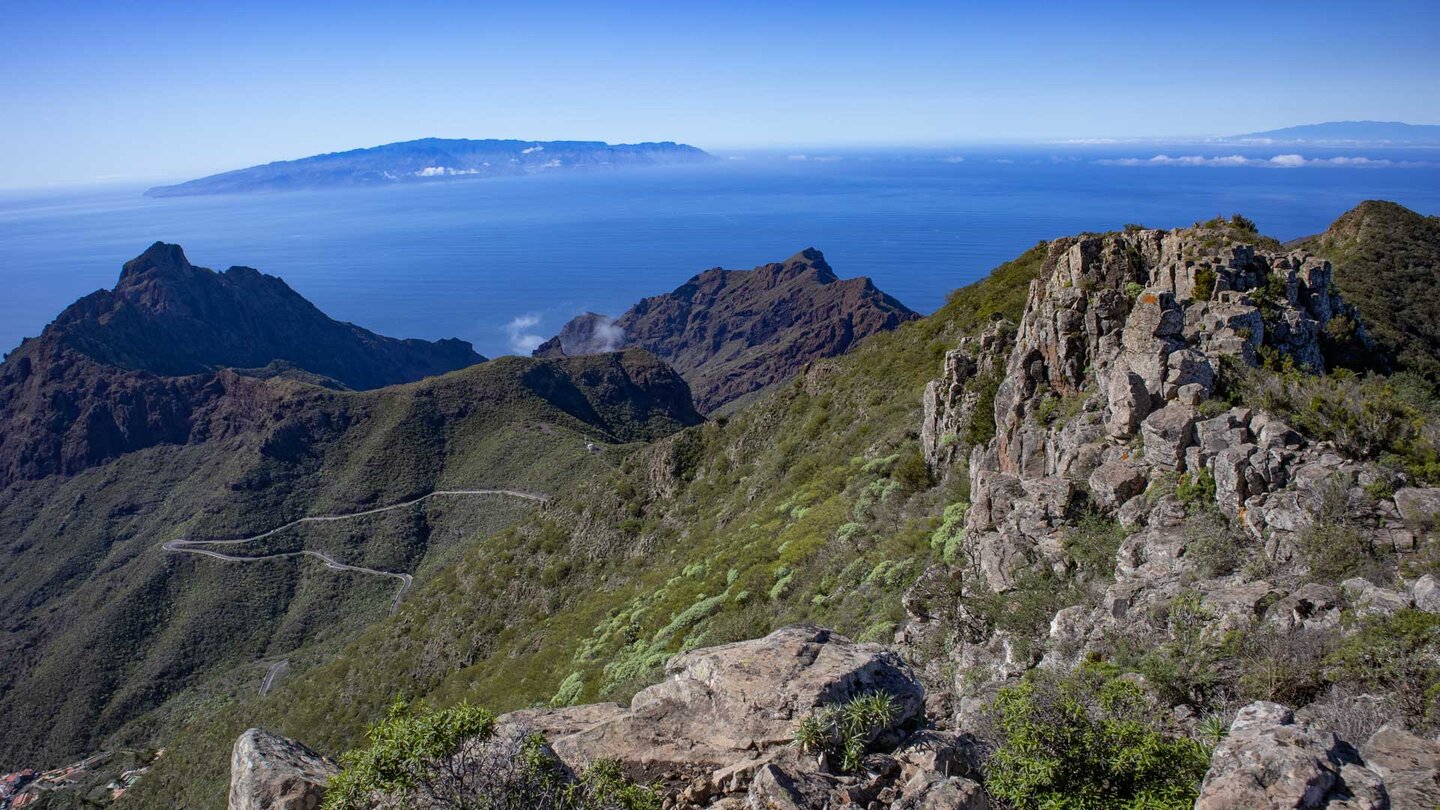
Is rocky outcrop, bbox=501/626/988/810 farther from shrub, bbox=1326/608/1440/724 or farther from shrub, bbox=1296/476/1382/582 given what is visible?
shrub, bbox=1296/476/1382/582

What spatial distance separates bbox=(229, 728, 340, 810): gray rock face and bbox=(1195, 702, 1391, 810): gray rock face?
7806 millimetres

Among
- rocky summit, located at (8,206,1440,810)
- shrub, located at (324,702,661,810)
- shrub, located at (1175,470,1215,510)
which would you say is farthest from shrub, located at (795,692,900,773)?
shrub, located at (1175,470,1215,510)

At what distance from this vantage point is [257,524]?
262 feet

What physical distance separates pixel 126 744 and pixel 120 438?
8523 centimetres

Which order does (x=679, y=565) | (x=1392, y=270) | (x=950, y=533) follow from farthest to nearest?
1. (x=1392, y=270)
2. (x=679, y=565)
3. (x=950, y=533)

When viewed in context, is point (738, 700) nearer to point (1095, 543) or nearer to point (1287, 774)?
point (1287, 774)

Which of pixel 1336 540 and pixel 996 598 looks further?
pixel 996 598

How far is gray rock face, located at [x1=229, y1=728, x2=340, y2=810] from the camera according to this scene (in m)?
7.30


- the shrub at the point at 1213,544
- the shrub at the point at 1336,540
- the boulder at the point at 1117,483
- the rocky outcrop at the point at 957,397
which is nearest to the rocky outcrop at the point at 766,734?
the shrub at the point at 1213,544

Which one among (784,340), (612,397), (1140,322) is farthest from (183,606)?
(784,340)

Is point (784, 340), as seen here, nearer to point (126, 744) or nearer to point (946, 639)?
point (126, 744)

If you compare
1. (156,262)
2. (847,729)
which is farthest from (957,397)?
(156,262)

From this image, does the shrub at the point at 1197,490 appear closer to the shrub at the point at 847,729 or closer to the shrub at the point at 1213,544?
the shrub at the point at 1213,544

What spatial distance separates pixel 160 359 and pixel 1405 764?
606ft
